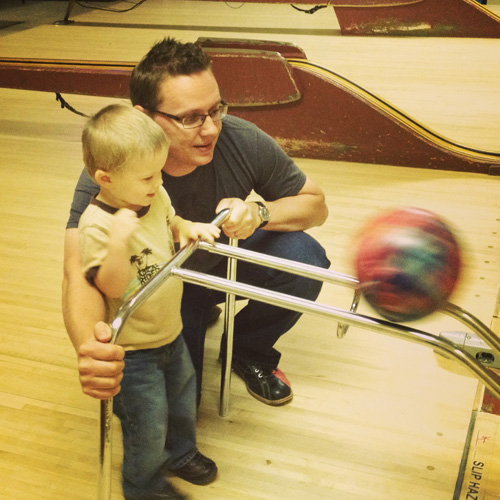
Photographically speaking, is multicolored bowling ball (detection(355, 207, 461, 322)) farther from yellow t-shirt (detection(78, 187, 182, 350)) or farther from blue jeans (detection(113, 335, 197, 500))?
blue jeans (detection(113, 335, 197, 500))

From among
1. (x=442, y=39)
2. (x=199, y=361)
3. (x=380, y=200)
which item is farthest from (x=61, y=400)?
(x=442, y=39)

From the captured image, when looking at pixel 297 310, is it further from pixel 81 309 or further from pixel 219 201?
pixel 219 201

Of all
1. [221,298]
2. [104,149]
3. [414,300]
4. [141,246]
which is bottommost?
[221,298]

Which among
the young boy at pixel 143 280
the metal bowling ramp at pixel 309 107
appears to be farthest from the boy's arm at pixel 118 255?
the metal bowling ramp at pixel 309 107

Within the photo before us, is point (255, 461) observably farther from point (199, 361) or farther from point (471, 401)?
point (471, 401)

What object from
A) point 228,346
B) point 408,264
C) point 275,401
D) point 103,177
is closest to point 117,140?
point 103,177

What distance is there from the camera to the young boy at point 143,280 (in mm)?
1257

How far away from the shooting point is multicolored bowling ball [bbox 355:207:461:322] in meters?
1.08

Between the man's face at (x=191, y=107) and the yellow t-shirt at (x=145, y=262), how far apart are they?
0.72 ft

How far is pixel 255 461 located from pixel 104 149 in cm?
94

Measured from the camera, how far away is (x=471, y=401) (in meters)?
1.93

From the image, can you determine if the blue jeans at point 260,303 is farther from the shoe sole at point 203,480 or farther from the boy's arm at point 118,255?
the boy's arm at point 118,255

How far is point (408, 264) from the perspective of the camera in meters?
1.08

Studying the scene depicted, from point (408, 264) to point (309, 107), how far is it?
9.79ft
